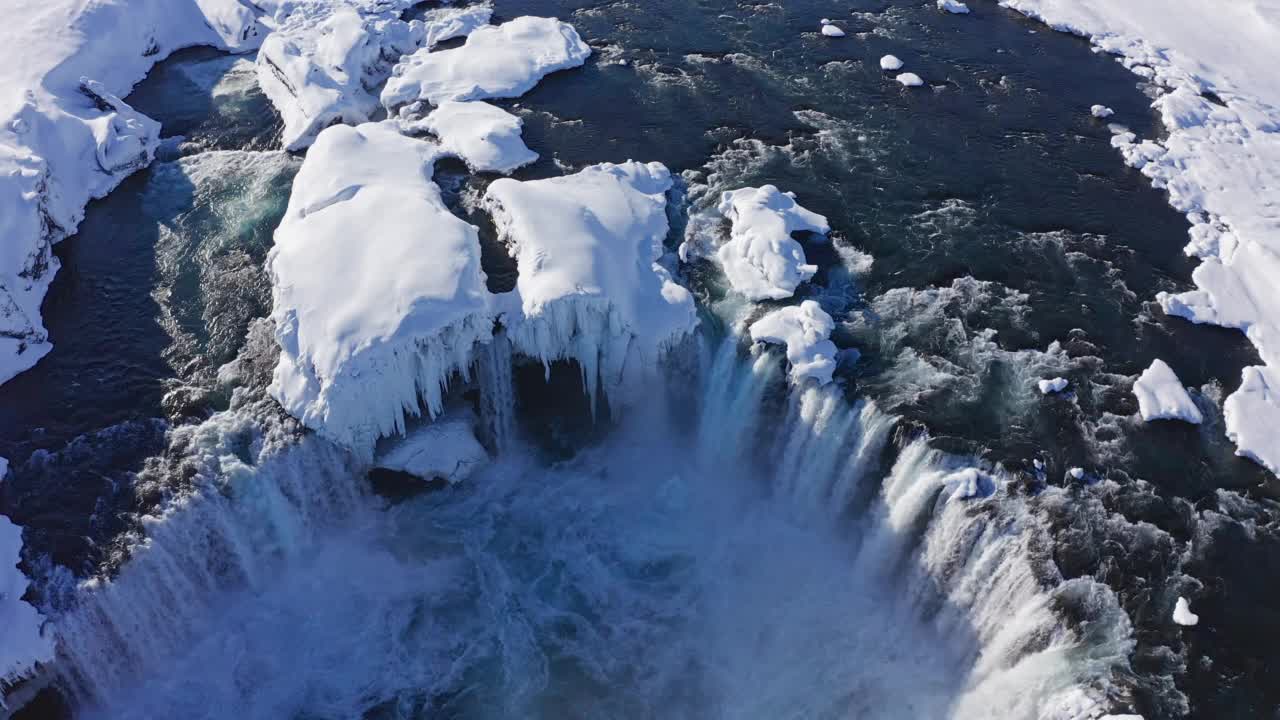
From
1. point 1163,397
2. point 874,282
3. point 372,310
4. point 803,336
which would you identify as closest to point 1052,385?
point 1163,397

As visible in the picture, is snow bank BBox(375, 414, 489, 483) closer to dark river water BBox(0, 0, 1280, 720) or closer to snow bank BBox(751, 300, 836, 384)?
dark river water BBox(0, 0, 1280, 720)

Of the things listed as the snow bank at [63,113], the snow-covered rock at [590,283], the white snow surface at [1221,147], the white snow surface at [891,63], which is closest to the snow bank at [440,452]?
the snow-covered rock at [590,283]

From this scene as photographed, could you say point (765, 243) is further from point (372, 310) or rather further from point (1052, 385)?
point (372, 310)

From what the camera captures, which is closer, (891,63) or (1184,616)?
(1184,616)

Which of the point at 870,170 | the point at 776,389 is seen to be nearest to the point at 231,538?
the point at 776,389

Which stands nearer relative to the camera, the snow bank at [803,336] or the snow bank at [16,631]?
the snow bank at [16,631]

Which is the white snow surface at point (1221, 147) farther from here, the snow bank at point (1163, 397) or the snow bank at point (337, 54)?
the snow bank at point (337, 54)
